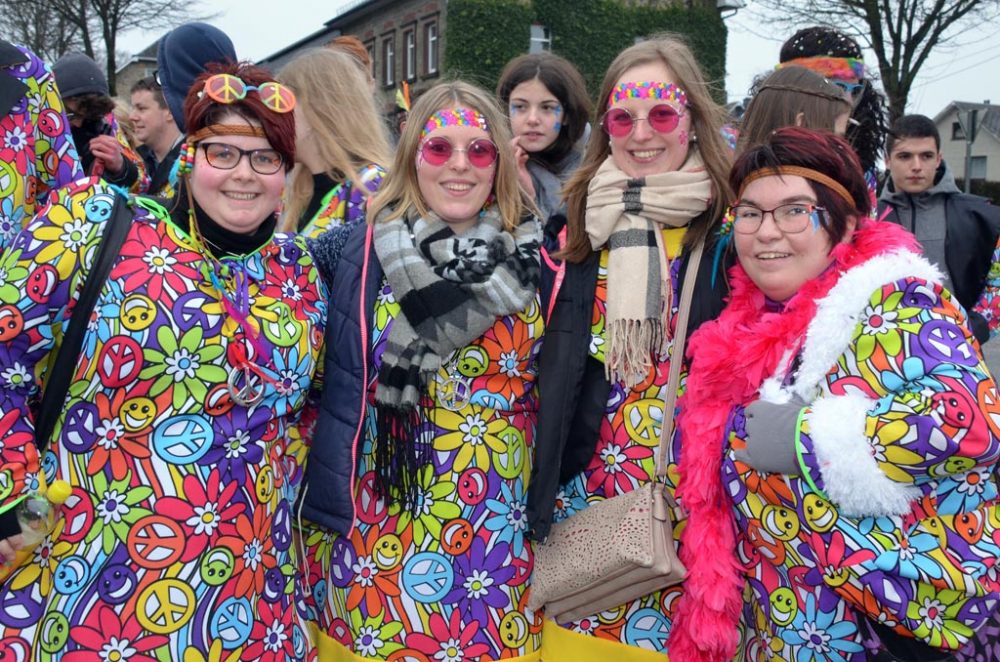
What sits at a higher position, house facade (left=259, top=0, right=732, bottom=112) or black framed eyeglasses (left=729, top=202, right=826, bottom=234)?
house facade (left=259, top=0, right=732, bottom=112)

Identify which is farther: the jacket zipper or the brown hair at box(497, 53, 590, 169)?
the brown hair at box(497, 53, 590, 169)

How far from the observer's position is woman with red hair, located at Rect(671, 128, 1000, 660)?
2041 mm

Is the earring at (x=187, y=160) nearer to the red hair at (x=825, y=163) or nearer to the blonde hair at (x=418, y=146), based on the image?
the blonde hair at (x=418, y=146)

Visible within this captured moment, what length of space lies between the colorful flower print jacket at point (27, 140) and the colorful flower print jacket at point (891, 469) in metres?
2.21

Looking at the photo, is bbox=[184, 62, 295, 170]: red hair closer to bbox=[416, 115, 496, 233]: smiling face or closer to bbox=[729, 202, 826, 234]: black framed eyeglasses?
bbox=[416, 115, 496, 233]: smiling face

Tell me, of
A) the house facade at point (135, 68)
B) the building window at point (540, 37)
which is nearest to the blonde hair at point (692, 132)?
the building window at point (540, 37)

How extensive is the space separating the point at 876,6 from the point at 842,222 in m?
19.8

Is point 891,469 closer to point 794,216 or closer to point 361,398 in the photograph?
point 794,216

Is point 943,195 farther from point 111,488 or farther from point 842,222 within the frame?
point 111,488

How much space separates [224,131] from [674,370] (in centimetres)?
146

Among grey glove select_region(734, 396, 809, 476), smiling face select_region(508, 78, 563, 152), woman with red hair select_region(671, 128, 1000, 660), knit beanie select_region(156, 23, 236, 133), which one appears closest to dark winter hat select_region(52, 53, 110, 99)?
knit beanie select_region(156, 23, 236, 133)

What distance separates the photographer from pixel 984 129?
5806 centimetres

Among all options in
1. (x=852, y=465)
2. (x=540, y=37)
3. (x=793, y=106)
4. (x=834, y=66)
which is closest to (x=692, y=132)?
(x=793, y=106)

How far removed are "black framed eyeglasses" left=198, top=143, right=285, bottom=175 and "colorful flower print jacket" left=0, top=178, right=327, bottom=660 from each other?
0.21 meters
